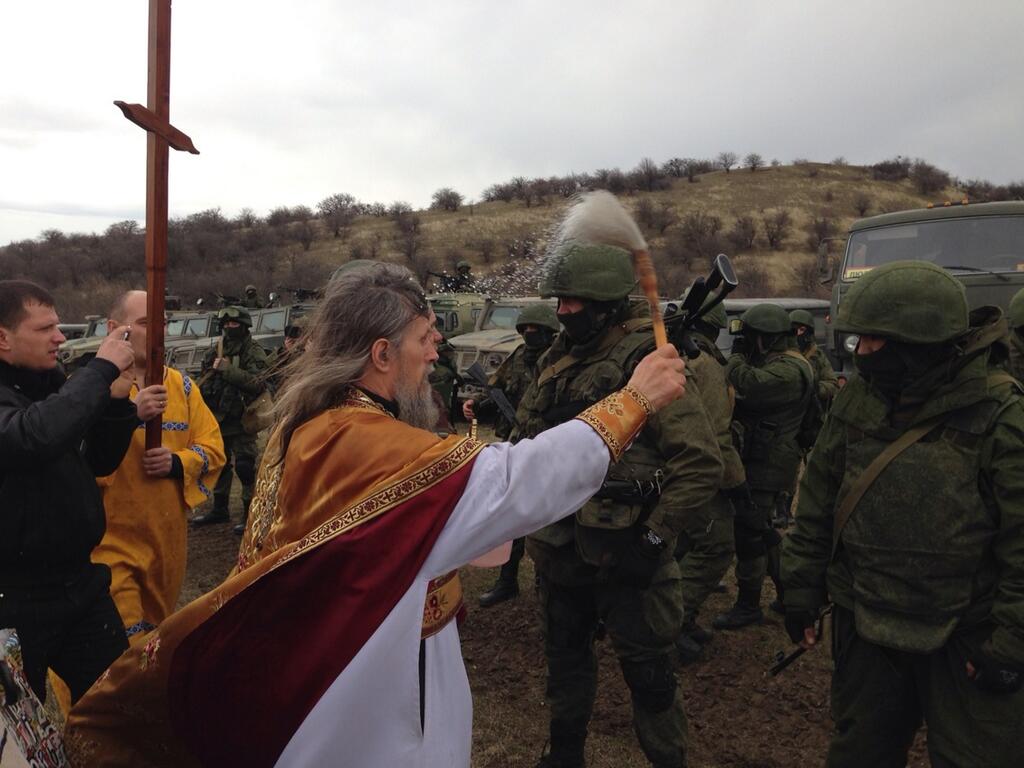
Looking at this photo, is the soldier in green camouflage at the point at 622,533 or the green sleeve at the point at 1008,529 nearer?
the green sleeve at the point at 1008,529

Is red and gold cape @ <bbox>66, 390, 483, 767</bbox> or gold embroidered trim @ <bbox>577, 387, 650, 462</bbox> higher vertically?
gold embroidered trim @ <bbox>577, 387, 650, 462</bbox>

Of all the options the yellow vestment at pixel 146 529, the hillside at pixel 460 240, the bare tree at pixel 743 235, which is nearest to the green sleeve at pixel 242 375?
the yellow vestment at pixel 146 529

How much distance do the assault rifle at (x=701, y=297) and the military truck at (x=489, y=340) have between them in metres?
9.38

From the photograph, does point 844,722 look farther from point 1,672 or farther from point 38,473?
point 38,473

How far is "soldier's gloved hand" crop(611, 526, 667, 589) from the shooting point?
3070 mm

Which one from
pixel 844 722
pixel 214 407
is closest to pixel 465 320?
pixel 214 407

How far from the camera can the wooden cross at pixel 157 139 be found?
2.63 meters

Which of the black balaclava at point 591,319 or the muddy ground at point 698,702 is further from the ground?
the black balaclava at point 591,319

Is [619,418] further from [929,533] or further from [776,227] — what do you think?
[776,227]

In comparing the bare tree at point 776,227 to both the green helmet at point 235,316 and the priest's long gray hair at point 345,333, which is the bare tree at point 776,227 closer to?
the green helmet at point 235,316

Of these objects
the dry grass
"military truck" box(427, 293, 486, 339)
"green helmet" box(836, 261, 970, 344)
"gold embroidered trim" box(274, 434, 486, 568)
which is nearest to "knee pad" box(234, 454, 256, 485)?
"gold embroidered trim" box(274, 434, 486, 568)

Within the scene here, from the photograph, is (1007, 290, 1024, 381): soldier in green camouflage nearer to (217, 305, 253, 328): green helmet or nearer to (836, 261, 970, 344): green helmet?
(836, 261, 970, 344): green helmet

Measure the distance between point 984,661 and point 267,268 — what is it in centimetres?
3778

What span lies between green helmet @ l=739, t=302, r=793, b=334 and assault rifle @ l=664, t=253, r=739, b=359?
327 centimetres
